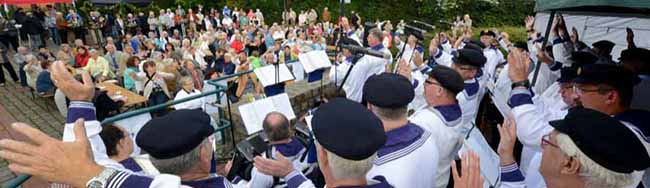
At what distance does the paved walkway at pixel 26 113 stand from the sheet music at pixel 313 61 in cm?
527

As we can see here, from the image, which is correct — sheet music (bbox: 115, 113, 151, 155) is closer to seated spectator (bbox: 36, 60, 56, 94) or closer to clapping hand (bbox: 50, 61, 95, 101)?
clapping hand (bbox: 50, 61, 95, 101)

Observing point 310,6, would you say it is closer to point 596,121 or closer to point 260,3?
point 260,3

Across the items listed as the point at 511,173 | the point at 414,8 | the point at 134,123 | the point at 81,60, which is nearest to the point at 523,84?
the point at 511,173

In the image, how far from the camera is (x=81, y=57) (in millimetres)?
9922

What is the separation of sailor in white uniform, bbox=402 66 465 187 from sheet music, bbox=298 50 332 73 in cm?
254

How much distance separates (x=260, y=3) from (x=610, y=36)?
19461 mm

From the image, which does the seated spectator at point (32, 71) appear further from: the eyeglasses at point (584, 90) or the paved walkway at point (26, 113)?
the eyeglasses at point (584, 90)

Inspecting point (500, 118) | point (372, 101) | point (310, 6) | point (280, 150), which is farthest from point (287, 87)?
point (310, 6)

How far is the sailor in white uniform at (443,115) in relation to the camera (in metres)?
2.35

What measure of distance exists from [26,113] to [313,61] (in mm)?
7227

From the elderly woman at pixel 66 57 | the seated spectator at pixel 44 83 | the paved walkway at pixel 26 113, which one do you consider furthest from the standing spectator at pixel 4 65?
the seated spectator at pixel 44 83

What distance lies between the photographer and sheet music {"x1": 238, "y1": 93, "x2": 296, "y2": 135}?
3.74 meters

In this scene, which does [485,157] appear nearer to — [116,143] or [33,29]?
[116,143]

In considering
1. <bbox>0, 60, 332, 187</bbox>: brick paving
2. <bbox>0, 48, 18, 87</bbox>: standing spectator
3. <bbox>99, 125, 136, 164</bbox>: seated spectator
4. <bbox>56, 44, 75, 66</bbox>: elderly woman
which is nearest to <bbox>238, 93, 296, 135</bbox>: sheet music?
<bbox>0, 60, 332, 187</bbox>: brick paving
